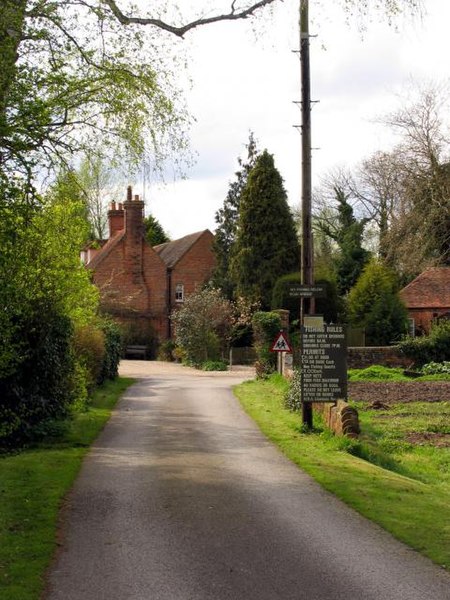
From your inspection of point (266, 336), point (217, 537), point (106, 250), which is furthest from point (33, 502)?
point (106, 250)

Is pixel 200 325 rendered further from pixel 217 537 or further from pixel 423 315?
pixel 217 537

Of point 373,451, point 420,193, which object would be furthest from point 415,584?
point 420,193

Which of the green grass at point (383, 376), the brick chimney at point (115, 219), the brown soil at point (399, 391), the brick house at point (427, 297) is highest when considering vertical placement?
the brick chimney at point (115, 219)

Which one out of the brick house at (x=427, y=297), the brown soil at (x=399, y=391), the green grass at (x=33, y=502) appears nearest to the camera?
the green grass at (x=33, y=502)

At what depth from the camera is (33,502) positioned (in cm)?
1062

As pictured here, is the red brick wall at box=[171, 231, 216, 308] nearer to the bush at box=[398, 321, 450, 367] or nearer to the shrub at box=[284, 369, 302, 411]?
the bush at box=[398, 321, 450, 367]

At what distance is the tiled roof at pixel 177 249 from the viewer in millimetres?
62250

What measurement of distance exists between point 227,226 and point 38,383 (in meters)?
44.5

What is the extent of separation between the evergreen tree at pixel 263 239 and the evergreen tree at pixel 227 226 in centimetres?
432

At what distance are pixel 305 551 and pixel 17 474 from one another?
587cm

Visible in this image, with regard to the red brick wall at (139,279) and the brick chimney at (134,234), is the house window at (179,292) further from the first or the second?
the brick chimney at (134,234)

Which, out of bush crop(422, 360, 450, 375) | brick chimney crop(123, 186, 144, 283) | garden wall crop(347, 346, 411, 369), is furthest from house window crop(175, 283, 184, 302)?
bush crop(422, 360, 450, 375)

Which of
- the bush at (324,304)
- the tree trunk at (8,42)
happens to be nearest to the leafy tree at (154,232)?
the bush at (324,304)

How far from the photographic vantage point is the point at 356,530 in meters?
9.20
